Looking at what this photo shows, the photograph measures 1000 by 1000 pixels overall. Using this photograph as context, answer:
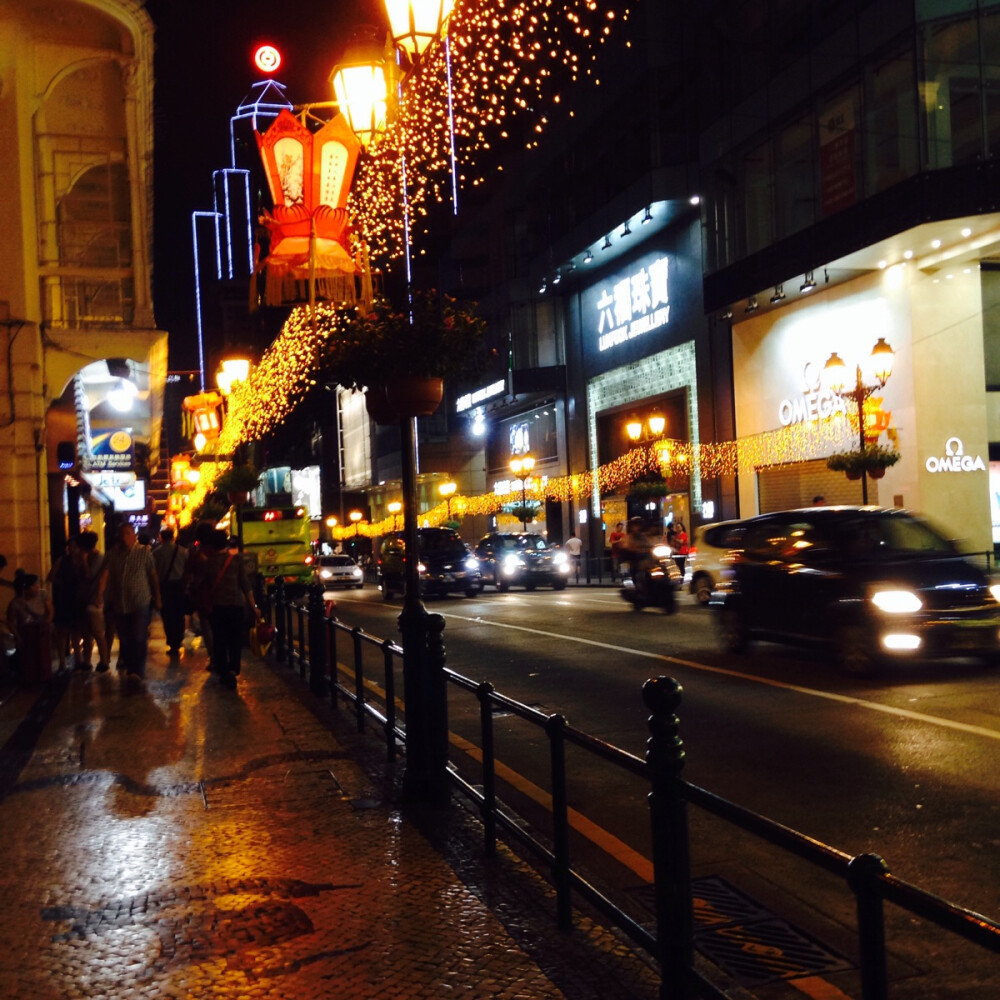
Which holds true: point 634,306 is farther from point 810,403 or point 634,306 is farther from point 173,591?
point 173,591

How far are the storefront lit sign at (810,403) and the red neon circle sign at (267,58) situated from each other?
20347mm

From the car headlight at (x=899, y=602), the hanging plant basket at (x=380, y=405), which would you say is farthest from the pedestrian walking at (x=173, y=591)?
the car headlight at (x=899, y=602)

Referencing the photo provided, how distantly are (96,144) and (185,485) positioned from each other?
26.5m

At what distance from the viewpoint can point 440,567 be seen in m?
31.0

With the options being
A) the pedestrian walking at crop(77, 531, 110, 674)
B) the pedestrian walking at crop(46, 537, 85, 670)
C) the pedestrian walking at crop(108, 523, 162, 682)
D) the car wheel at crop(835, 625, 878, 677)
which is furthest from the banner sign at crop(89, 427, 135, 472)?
the car wheel at crop(835, 625, 878, 677)

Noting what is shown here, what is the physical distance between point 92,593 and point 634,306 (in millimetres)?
29112

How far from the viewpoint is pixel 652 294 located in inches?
1526

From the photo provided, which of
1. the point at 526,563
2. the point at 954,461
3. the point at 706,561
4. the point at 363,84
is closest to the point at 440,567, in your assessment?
the point at 526,563

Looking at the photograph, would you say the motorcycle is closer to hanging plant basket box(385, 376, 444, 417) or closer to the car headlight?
the car headlight

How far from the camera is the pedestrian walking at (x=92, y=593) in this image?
14.1 metres

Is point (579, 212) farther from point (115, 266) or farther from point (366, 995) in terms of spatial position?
point (366, 995)

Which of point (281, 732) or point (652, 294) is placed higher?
point (652, 294)

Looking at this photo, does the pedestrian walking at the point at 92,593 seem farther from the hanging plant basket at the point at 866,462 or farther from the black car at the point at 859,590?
the hanging plant basket at the point at 866,462

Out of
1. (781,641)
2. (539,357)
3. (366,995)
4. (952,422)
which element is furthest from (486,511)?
(366,995)
